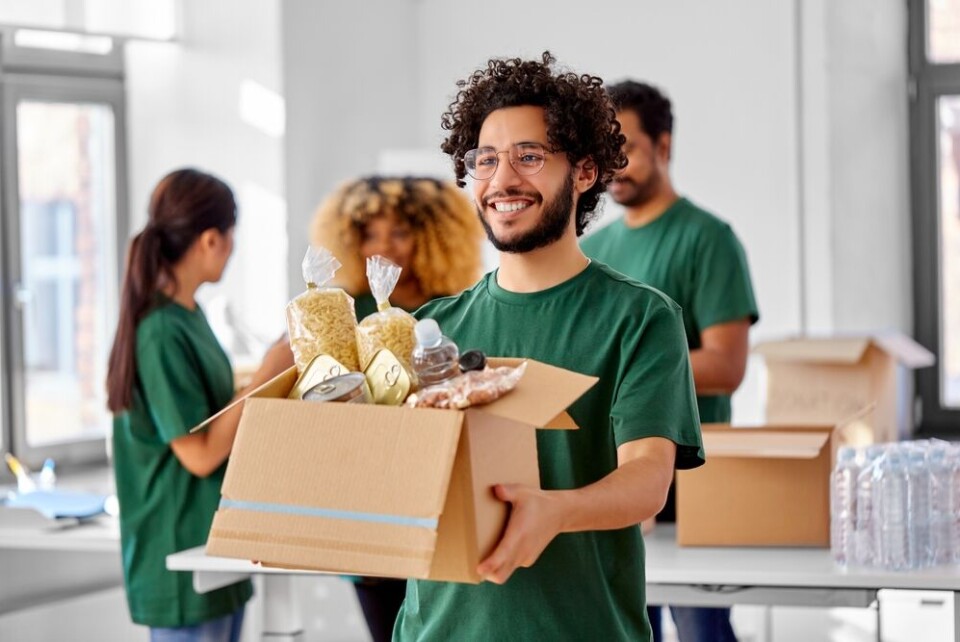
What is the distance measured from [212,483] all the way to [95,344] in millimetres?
1914

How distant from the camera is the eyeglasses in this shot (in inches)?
65.0

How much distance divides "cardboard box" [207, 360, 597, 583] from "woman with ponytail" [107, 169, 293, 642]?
131cm

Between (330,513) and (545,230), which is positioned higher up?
(545,230)

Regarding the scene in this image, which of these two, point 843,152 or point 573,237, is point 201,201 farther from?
point 843,152

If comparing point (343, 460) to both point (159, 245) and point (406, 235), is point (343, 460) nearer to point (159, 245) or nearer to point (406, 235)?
point (159, 245)

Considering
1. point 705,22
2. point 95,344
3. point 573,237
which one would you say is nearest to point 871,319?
point 705,22

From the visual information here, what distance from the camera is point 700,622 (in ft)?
9.73

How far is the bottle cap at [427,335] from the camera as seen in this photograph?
1.39 m

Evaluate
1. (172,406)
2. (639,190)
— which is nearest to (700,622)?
(639,190)

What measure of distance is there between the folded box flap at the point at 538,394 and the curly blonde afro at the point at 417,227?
177 cm

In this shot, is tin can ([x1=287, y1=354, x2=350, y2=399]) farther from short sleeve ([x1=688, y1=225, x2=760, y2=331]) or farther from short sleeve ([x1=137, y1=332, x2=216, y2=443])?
short sleeve ([x1=688, y1=225, x2=760, y2=331])

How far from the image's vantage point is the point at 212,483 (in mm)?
2822

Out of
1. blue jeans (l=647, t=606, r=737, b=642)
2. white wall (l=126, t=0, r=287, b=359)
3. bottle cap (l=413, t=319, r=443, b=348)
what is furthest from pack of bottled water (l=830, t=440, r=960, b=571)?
white wall (l=126, t=0, r=287, b=359)

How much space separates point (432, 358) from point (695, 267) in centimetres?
181
